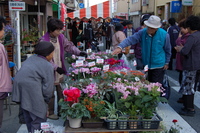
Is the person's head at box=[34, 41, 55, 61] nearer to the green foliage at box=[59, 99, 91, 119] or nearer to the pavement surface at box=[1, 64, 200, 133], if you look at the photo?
the green foliage at box=[59, 99, 91, 119]

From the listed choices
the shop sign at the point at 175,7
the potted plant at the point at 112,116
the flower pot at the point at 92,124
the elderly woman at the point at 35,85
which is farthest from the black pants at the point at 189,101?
the shop sign at the point at 175,7

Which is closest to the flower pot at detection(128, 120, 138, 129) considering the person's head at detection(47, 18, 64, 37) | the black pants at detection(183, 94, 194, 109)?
the person's head at detection(47, 18, 64, 37)

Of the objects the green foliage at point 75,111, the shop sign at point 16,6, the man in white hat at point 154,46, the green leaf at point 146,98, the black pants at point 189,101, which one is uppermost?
the shop sign at point 16,6

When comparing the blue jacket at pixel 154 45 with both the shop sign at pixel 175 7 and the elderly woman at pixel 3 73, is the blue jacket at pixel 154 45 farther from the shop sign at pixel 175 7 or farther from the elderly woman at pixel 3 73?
the shop sign at pixel 175 7

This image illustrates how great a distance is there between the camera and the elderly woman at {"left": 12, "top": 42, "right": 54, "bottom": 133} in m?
3.27

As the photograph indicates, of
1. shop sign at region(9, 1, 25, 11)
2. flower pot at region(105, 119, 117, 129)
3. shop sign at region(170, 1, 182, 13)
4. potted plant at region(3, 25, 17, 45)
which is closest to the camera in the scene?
flower pot at region(105, 119, 117, 129)

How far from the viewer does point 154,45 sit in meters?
4.99

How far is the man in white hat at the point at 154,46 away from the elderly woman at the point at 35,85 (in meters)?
1.84

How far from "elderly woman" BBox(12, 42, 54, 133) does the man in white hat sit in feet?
6.05

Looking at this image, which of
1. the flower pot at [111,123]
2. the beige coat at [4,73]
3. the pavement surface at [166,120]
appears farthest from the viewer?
the pavement surface at [166,120]

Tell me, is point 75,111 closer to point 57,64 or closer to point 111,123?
point 111,123

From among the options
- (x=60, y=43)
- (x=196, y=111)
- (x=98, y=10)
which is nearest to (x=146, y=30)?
(x=60, y=43)

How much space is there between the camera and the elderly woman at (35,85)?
3273 millimetres

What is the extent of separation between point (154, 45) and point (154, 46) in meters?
0.02
